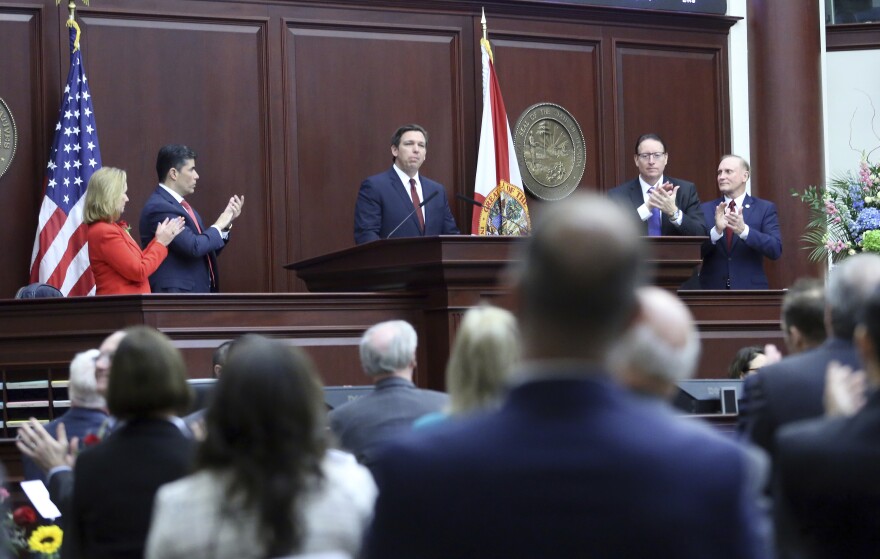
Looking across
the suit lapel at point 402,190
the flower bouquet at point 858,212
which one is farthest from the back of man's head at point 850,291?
the suit lapel at point 402,190

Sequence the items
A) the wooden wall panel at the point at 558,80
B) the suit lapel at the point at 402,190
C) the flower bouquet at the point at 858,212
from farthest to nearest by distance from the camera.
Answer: the wooden wall panel at the point at 558,80
the suit lapel at the point at 402,190
the flower bouquet at the point at 858,212

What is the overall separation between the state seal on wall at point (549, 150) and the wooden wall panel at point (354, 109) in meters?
0.53

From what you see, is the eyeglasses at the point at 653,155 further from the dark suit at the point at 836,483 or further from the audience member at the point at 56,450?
the dark suit at the point at 836,483

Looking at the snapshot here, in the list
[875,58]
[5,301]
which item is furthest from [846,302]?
[875,58]

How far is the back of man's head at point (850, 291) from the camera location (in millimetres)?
2672

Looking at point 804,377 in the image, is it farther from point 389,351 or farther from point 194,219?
point 194,219

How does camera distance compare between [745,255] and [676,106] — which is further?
[676,106]

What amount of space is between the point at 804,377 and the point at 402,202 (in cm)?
520

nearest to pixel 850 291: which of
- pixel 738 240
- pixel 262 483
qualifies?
pixel 262 483

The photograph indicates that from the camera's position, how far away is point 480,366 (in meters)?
2.85

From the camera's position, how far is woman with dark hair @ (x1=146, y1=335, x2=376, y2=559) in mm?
2049

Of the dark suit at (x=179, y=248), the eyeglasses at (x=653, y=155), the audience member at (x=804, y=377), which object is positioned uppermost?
the eyeglasses at (x=653, y=155)

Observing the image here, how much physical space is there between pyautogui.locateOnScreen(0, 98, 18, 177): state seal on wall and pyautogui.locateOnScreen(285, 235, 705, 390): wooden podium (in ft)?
8.99

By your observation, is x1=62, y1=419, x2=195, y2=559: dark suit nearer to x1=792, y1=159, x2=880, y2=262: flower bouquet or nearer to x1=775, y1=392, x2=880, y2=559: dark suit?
x1=775, y1=392, x2=880, y2=559: dark suit
